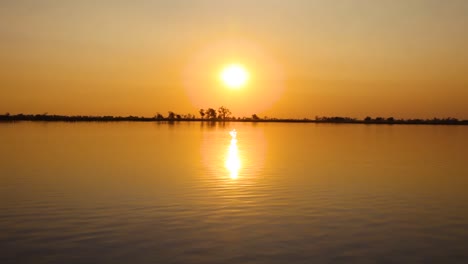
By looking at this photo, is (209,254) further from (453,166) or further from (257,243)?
(453,166)

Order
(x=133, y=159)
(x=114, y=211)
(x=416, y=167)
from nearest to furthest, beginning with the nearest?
1. (x=114, y=211)
2. (x=416, y=167)
3. (x=133, y=159)

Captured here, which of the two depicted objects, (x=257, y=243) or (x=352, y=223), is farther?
(x=352, y=223)

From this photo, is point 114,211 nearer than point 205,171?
Yes

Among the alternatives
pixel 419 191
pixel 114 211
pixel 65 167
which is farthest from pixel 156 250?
pixel 65 167

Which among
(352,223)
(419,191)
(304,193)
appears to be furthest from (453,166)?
(352,223)

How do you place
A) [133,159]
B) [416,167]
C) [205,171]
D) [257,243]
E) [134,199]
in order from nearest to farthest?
[257,243]
[134,199]
[205,171]
[416,167]
[133,159]

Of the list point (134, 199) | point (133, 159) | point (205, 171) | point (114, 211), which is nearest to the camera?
point (114, 211)

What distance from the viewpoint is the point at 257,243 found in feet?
41.8

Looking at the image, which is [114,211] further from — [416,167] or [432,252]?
[416,167]

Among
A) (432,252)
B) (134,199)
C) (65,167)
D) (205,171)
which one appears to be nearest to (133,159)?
(65,167)

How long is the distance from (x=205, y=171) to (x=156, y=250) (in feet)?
59.9

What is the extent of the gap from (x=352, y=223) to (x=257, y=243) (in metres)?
4.53

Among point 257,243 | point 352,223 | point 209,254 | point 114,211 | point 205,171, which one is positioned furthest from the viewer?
point 205,171

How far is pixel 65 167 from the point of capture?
30781 mm
